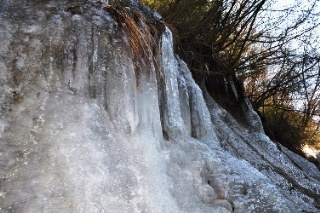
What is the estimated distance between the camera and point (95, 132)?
235cm

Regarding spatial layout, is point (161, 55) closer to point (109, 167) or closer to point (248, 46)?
point (109, 167)

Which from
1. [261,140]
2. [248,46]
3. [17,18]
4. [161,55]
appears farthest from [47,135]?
[248,46]

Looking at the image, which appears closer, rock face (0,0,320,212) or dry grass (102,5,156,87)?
rock face (0,0,320,212)

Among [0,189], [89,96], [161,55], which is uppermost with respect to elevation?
[161,55]

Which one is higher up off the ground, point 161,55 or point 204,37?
point 204,37

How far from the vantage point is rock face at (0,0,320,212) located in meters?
2.02

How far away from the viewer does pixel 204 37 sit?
611cm

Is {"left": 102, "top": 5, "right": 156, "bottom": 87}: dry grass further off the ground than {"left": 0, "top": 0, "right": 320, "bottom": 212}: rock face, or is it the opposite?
{"left": 102, "top": 5, "right": 156, "bottom": 87}: dry grass

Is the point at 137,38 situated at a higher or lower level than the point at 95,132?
higher

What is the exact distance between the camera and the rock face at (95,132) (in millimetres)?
2016

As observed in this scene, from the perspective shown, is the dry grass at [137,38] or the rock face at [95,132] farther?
the dry grass at [137,38]

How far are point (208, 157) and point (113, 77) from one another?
3.27ft

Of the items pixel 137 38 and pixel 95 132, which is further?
pixel 137 38

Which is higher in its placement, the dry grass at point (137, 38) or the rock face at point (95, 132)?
the dry grass at point (137, 38)
